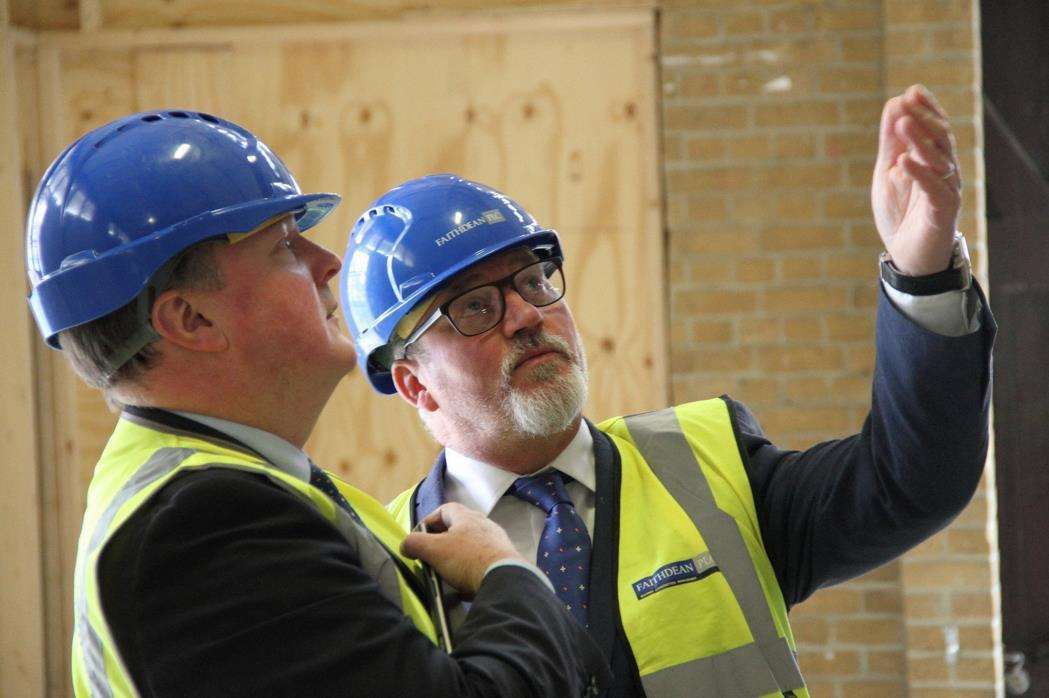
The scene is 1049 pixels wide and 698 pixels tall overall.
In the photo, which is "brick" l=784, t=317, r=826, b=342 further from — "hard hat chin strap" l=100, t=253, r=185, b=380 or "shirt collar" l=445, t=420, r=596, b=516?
"hard hat chin strap" l=100, t=253, r=185, b=380

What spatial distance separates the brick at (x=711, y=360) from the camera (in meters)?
3.74

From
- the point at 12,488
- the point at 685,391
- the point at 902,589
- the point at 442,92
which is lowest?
the point at 902,589

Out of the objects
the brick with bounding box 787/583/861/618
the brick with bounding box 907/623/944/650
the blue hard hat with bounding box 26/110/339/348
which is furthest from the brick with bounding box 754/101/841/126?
the blue hard hat with bounding box 26/110/339/348

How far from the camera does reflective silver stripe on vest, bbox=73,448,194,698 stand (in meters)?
1.17

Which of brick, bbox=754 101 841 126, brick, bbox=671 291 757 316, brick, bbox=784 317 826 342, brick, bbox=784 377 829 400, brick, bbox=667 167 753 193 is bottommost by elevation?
brick, bbox=784 377 829 400

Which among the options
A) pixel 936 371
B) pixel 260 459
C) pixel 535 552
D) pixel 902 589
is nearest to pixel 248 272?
pixel 260 459

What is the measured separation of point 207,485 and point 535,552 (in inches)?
33.5

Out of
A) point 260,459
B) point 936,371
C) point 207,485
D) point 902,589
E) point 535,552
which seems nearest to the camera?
point 207,485

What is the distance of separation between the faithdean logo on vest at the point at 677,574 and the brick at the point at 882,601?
80.6 inches

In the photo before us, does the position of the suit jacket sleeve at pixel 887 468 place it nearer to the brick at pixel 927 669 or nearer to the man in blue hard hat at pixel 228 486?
the man in blue hard hat at pixel 228 486

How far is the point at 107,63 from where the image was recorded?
13.2 feet

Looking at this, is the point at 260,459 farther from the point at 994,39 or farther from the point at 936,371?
the point at 994,39

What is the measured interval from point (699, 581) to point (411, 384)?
674 millimetres

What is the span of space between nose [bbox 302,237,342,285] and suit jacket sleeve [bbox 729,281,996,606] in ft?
2.53
